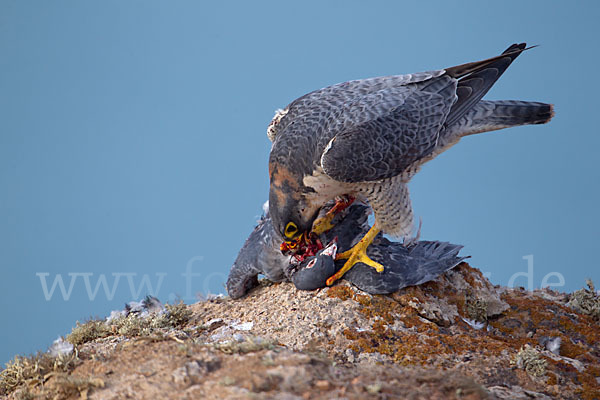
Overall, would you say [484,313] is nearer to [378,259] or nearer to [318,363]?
[378,259]

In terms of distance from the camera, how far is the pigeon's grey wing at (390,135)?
4.27 m

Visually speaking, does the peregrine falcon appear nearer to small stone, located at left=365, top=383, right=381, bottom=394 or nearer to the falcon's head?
the falcon's head

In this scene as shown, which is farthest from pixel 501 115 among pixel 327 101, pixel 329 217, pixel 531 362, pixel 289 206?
pixel 531 362

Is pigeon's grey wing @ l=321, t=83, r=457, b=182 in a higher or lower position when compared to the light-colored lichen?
higher

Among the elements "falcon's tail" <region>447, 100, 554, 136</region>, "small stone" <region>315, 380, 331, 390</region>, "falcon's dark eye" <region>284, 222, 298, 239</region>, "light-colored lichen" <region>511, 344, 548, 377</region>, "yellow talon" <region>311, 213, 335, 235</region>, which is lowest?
"light-colored lichen" <region>511, 344, 548, 377</region>

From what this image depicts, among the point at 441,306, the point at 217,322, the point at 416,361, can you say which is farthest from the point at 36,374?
the point at 441,306

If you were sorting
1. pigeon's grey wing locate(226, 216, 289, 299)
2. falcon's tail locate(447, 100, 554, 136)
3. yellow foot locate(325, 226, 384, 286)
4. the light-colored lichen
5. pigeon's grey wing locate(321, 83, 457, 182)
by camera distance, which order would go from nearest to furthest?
the light-colored lichen
pigeon's grey wing locate(321, 83, 457, 182)
yellow foot locate(325, 226, 384, 286)
pigeon's grey wing locate(226, 216, 289, 299)
falcon's tail locate(447, 100, 554, 136)

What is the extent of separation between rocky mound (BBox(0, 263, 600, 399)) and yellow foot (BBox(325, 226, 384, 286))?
4.5 inches

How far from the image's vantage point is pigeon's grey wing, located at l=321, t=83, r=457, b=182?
14.0 ft

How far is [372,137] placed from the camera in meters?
4.41

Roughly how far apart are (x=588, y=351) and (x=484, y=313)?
2.72ft

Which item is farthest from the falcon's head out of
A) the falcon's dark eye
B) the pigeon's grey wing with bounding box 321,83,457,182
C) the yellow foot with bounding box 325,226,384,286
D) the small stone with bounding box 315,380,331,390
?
the small stone with bounding box 315,380,331,390

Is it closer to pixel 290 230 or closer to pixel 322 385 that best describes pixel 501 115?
pixel 290 230

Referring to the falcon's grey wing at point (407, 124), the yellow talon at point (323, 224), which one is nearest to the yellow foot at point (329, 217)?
the yellow talon at point (323, 224)
